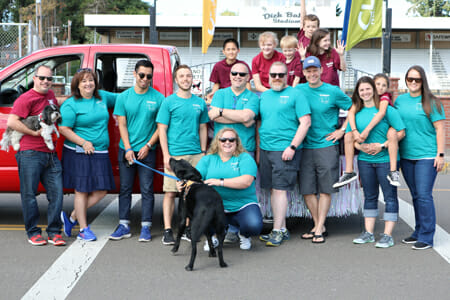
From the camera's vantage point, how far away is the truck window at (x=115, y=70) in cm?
653

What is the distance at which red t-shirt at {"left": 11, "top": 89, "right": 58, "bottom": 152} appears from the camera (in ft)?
18.4

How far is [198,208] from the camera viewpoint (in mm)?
5180

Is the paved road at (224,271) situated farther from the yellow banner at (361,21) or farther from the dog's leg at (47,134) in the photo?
the yellow banner at (361,21)

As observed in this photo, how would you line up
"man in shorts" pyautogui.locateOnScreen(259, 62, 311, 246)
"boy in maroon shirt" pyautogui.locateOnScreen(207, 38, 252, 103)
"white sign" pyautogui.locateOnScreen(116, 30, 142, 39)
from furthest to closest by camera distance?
"white sign" pyautogui.locateOnScreen(116, 30, 142, 39), "boy in maroon shirt" pyautogui.locateOnScreen(207, 38, 252, 103), "man in shorts" pyautogui.locateOnScreen(259, 62, 311, 246)

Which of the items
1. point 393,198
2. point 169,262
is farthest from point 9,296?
point 393,198

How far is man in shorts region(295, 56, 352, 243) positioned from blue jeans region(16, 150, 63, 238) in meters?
2.69

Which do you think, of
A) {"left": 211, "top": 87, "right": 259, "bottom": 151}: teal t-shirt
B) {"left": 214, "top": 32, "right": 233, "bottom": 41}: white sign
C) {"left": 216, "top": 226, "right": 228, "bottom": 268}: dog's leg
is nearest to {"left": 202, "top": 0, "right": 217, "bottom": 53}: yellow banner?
{"left": 211, "top": 87, "right": 259, "bottom": 151}: teal t-shirt

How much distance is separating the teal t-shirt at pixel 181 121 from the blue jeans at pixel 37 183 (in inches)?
48.7

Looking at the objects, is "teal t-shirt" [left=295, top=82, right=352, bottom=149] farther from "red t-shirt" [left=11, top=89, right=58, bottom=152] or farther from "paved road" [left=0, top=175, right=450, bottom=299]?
"red t-shirt" [left=11, top=89, right=58, bottom=152]

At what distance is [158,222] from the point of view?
282 inches

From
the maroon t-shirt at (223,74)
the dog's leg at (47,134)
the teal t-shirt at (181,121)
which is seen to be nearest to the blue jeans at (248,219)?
the teal t-shirt at (181,121)

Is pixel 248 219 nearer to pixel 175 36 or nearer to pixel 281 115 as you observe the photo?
pixel 281 115

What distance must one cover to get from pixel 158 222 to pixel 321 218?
2.18 m

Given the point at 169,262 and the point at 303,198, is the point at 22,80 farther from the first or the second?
the point at 303,198
